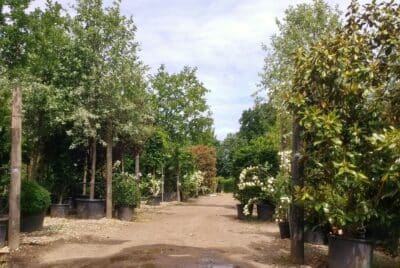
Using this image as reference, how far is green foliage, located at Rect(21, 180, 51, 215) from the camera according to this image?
10383 millimetres

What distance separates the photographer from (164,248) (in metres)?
9.20

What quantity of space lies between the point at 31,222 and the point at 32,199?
0.56m

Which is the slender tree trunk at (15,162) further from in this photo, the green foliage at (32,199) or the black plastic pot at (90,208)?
the black plastic pot at (90,208)

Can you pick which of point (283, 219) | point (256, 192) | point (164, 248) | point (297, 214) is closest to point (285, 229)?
point (283, 219)

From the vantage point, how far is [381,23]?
7.63 meters

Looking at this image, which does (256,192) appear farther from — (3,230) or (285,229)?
(3,230)

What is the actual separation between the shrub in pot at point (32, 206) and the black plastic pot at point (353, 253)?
6397mm

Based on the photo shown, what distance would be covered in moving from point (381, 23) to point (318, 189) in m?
2.72

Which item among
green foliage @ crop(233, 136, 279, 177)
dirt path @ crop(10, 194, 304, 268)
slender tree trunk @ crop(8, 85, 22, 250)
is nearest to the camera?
dirt path @ crop(10, 194, 304, 268)

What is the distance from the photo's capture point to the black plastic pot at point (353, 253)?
22.4 feet

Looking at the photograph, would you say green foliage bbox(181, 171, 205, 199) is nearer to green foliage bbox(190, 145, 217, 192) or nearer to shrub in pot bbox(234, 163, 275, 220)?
green foliage bbox(190, 145, 217, 192)

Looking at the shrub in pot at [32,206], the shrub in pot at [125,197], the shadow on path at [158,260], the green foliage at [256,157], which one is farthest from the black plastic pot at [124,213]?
the shadow on path at [158,260]

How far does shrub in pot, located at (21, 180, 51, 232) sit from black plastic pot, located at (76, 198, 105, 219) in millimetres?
3138

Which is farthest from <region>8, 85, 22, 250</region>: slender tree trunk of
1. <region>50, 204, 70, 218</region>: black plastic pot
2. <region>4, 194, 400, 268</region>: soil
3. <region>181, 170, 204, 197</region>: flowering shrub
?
<region>181, 170, 204, 197</region>: flowering shrub
